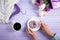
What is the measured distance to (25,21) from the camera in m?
1.81

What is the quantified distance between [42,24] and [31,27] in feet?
0.37

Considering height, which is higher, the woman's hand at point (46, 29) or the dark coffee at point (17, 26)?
the dark coffee at point (17, 26)

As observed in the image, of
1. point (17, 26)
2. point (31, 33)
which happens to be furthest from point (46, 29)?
point (17, 26)

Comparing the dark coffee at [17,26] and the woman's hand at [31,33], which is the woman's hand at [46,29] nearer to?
the woman's hand at [31,33]

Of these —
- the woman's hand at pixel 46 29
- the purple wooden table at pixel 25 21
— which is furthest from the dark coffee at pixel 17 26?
the woman's hand at pixel 46 29

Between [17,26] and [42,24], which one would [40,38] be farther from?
[17,26]

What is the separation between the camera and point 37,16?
180 cm

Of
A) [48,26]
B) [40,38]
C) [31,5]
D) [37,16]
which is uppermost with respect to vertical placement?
[31,5]

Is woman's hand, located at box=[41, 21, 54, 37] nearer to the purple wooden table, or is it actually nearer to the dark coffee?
the purple wooden table

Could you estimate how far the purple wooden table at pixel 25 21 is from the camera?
1.79m

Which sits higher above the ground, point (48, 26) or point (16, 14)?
→ point (16, 14)

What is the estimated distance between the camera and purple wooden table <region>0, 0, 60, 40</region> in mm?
1793

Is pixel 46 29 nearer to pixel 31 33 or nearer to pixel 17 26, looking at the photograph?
pixel 31 33

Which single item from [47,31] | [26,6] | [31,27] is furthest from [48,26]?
[26,6]
